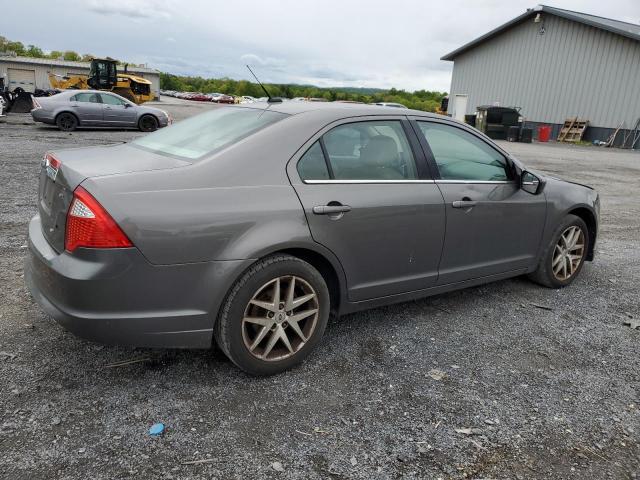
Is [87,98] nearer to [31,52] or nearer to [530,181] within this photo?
[530,181]

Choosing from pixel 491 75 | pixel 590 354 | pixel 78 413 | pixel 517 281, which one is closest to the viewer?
pixel 78 413

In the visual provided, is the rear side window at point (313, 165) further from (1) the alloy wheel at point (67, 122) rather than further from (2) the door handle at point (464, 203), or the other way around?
(1) the alloy wheel at point (67, 122)

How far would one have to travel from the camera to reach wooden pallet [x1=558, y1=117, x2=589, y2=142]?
92.0ft

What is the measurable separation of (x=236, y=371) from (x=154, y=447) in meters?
0.75

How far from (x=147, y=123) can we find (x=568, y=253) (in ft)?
54.8

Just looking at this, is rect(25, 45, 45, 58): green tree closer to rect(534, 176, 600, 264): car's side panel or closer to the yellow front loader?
the yellow front loader

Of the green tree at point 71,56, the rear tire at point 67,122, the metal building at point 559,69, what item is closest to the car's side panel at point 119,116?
the rear tire at point 67,122

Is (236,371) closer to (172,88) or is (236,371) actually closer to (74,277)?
(74,277)

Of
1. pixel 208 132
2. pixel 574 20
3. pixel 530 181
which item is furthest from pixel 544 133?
pixel 208 132

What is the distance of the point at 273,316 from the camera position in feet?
9.48

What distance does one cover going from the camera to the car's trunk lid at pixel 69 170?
2.62 meters

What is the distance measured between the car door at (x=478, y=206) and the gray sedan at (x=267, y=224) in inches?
0.6

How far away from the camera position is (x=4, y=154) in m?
10.8

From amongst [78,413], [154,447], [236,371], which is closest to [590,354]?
[236,371]
